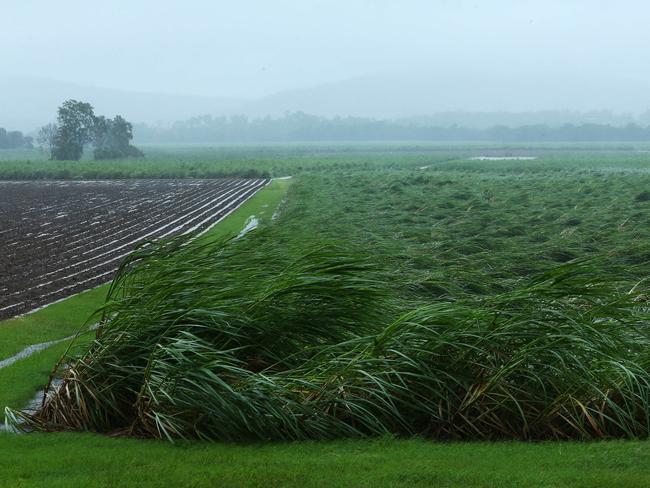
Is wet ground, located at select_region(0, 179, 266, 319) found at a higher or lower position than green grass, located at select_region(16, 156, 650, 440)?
lower

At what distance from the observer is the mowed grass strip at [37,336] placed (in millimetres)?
8516

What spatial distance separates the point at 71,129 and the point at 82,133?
1831mm

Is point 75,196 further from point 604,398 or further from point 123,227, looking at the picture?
point 604,398

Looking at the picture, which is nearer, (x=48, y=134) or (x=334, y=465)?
(x=334, y=465)

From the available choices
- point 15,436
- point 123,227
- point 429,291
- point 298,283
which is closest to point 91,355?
point 15,436

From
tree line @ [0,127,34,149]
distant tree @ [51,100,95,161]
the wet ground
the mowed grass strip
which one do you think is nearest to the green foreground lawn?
the mowed grass strip

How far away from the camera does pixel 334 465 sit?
555 cm

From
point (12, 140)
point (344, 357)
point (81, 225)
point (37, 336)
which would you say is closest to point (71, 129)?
point (81, 225)

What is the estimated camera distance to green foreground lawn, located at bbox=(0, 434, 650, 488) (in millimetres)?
5195

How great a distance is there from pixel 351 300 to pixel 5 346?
16.1 feet

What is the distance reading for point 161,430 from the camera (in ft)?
21.5

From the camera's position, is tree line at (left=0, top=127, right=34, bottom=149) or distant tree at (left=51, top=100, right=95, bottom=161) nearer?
distant tree at (left=51, top=100, right=95, bottom=161)

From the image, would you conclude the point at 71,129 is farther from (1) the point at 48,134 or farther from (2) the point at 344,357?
(2) the point at 344,357

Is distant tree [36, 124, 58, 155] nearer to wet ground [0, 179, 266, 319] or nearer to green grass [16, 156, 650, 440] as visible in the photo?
wet ground [0, 179, 266, 319]
